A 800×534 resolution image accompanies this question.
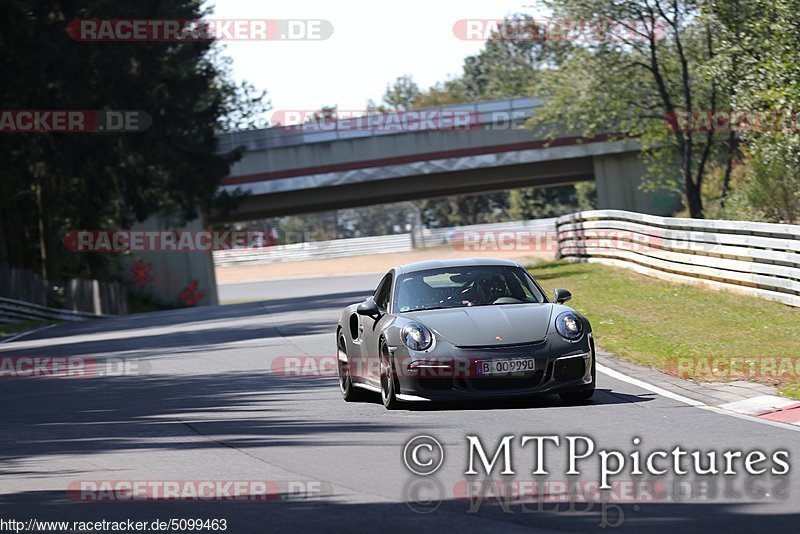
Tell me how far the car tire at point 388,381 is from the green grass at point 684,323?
343 cm

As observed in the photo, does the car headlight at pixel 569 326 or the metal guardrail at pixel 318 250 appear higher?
the car headlight at pixel 569 326

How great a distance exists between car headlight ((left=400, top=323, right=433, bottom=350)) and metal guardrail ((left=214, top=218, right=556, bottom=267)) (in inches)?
2864

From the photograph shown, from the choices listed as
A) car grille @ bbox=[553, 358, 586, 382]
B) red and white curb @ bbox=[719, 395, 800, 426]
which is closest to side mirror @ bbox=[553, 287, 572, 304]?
car grille @ bbox=[553, 358, 586, 382]

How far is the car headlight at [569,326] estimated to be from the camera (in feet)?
36.8

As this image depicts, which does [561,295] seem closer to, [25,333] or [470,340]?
[470,340]

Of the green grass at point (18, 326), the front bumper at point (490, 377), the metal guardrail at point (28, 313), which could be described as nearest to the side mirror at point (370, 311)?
the front bumper at point (490, 377)

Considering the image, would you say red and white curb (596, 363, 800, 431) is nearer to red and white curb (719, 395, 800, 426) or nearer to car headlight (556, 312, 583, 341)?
red and white curb (719, 395, 800, 426)

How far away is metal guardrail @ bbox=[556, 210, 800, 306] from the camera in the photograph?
1905cm

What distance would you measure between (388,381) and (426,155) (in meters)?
43.4

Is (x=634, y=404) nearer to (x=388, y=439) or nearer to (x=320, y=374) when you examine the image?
(x=388, y=439)

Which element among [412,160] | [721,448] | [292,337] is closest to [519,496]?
[721,448]

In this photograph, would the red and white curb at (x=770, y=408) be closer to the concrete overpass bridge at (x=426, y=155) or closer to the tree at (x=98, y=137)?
the tree at (x=98, y=137)

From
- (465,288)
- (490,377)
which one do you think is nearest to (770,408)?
(490,377)

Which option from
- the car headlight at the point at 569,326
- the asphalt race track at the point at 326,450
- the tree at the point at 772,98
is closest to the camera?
the asphalt race track at the point at 326,450
